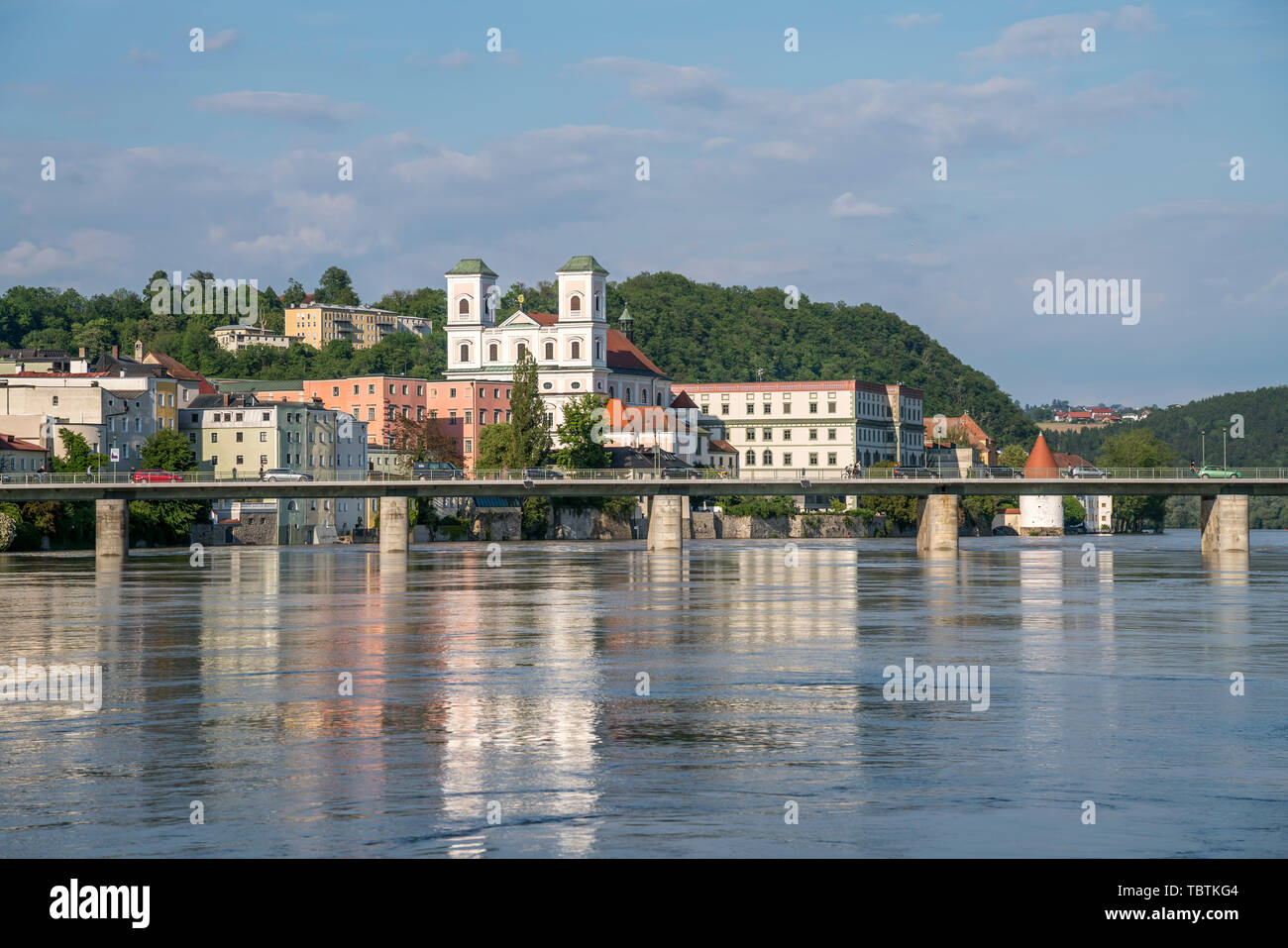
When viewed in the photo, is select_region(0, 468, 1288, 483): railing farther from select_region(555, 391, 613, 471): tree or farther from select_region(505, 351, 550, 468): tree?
select_region(555, 391, 613, 471): tree

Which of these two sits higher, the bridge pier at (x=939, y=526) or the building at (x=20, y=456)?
the building at (x=20, y=456)

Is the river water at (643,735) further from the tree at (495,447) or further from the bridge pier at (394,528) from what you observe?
the tree at (495,447)

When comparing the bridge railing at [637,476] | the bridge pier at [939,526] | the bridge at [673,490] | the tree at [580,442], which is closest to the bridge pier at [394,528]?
the bridge at [673,490]

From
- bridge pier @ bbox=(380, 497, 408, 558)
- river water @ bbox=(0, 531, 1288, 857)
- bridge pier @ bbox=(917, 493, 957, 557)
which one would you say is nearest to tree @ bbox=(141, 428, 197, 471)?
bridge pier @ bbox=(380, 497, 408, 558)

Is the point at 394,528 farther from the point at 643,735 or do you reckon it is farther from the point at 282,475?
the point at 643,735

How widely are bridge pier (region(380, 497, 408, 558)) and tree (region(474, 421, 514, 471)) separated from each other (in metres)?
39.6

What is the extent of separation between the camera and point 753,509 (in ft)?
589

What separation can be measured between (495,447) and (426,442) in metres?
21.7

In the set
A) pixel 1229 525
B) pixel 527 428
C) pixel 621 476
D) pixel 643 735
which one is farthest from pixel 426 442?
pixel 643 735

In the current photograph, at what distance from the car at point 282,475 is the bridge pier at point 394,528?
2349 centimetres

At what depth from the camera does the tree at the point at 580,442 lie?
162950mm
